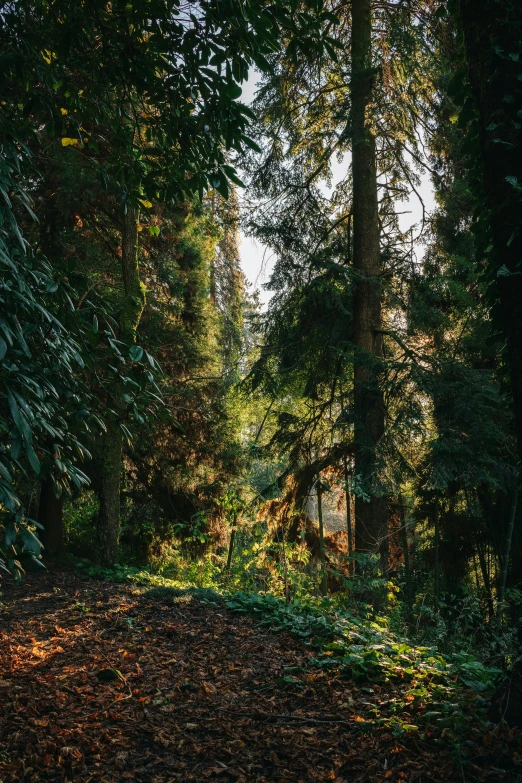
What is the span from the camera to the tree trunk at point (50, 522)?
10.2 m

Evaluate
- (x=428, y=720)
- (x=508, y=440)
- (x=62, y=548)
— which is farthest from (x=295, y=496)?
(x=428, y=720)

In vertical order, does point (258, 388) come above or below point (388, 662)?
above

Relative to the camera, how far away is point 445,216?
379 inches

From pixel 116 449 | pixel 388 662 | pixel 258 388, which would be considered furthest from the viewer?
pixel 258 388

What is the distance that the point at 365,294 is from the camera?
351 inches

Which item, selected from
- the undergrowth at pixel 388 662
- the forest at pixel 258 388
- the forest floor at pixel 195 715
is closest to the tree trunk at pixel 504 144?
the forest at pixel 258 388

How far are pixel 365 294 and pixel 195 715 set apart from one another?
6751 mm

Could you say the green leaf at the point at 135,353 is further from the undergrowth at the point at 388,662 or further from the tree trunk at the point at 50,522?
the tree trunk at the point at 50,522

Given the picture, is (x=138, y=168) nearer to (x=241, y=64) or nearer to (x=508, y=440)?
(x=241, y=64)

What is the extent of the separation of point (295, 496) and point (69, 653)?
18.6 ft

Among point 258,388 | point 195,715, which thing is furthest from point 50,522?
point 195,715

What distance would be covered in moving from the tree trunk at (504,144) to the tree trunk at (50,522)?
9105mm

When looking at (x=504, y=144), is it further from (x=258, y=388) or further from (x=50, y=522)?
(x=50, y=522)

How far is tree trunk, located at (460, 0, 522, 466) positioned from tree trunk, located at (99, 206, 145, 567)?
653 centimetres
